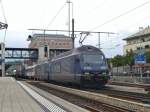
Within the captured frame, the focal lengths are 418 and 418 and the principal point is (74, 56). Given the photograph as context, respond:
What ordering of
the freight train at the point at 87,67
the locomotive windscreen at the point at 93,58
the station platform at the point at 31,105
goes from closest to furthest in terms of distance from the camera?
the station platform at the point at 31,105
the freight train at the point at 87,67
the locomotive windscreen at the point at 93,58

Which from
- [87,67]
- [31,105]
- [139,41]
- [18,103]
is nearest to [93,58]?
[87,67]

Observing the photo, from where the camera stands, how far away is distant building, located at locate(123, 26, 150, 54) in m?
116

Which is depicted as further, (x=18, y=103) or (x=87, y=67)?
(x=87, y=67)

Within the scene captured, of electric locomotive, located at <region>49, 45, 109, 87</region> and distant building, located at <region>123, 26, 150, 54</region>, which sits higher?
distant building, located at <region>123, 26, 150, 54</region>

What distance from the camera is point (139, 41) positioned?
125 m

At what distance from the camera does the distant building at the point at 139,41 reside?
379 feet

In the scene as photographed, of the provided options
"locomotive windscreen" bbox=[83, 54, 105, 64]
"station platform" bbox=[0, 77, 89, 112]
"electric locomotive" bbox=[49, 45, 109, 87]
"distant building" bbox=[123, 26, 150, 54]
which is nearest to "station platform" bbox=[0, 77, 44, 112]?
"station platform" bbox=[0, 77, 89, 112]

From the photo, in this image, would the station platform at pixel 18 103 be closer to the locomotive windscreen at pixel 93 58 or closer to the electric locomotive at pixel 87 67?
the electric locomotive at pixel 87 67

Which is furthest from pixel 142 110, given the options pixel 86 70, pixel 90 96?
pixel 86 70

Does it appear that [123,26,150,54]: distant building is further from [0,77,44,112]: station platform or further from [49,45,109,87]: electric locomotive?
[0,77,44,112]: station platform

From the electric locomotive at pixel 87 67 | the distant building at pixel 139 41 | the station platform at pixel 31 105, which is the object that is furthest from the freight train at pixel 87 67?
the distant building at pixel 139 41

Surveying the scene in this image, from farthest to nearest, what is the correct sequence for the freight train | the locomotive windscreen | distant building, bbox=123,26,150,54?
distant building, bbox=123,26,150,54 → the locomotive windscreen → the freight train

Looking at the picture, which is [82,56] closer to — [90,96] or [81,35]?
[90,96]

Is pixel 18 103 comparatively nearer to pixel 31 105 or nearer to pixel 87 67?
pixel 31 105
